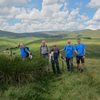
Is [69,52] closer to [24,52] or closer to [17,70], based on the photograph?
[24,52]

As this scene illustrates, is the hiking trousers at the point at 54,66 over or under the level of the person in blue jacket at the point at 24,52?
under

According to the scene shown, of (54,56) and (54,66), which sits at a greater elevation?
(54,56)

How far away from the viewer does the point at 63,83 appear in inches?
560

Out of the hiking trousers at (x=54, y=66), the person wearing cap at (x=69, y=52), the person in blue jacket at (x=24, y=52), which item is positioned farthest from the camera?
the person wearing cap at (x=69, y=52)

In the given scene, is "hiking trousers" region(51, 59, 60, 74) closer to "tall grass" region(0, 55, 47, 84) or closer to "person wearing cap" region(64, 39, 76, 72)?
"person wearing cap" region(64, 39, 76, 72)

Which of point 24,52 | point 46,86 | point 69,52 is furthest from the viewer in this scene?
point 69,52

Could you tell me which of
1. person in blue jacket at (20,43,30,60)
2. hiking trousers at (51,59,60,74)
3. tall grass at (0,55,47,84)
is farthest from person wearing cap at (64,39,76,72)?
tall grass at (0,55,47,84)

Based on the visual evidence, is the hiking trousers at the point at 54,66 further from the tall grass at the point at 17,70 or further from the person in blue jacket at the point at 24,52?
the tall grass at the point at 17,70

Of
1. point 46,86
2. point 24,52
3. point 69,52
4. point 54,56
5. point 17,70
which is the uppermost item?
point 24,52

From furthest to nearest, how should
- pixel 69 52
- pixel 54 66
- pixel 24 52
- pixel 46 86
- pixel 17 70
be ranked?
pixel 69 52 → pixel 54 66 → pixel 24 52 → pixel 46 86 → pixel 17 70

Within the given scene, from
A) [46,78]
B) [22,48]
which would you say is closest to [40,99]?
[46,78]

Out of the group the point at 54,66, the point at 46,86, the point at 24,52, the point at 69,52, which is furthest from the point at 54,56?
the point at 46,86

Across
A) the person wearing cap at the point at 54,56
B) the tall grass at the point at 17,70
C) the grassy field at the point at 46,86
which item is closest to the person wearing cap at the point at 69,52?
the person wearing cap at the point at 54,56

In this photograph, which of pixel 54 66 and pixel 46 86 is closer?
pixel 46 86
